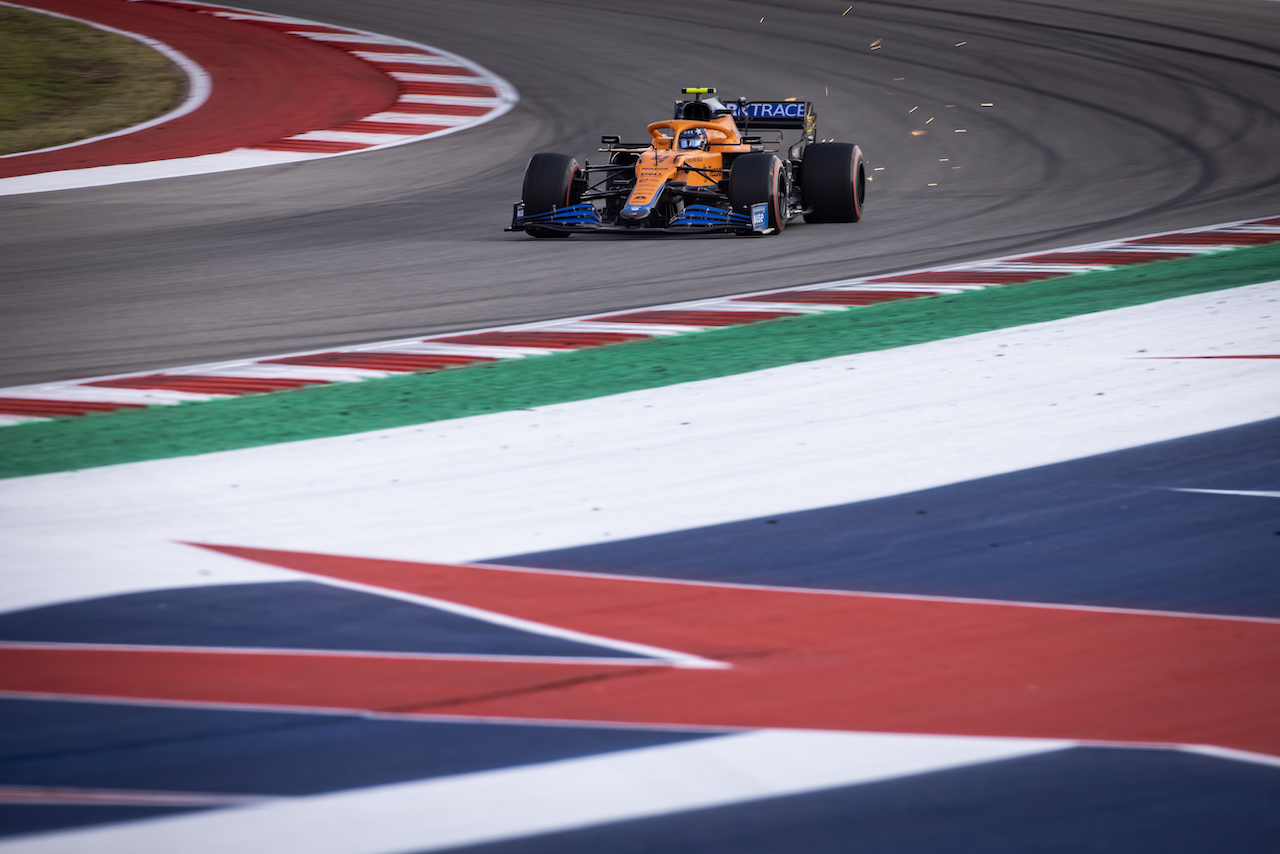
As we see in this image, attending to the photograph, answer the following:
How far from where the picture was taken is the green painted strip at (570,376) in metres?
6.22

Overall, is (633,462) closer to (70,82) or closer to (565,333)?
(565,333)

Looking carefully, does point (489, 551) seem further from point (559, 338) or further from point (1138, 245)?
point (1138, 245)

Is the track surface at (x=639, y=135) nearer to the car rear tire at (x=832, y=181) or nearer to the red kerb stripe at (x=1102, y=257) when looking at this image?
the car rear tire at (x=832, y=181)

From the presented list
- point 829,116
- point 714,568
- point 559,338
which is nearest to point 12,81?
point 829,116

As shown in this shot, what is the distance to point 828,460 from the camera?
5.90 metres

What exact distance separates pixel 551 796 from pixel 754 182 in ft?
28.9

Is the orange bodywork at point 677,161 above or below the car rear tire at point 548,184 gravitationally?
above

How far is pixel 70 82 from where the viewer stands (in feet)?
65.3

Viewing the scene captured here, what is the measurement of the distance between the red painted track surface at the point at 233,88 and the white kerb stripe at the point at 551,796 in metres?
13.7

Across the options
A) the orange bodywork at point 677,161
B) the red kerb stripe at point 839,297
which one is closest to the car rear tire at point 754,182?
the orange bodywork at point 677,161

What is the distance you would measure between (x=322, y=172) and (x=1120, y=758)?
43.5 feet

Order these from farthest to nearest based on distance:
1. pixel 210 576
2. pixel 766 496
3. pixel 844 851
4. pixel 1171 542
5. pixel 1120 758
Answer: pixel 766 496
pixel 1171 542
pixel 210 576
pixel 1120 758
pixel 844 851

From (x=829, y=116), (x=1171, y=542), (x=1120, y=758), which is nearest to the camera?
(x=1120, y=758)

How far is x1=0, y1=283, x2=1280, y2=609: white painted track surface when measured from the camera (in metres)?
4.92
